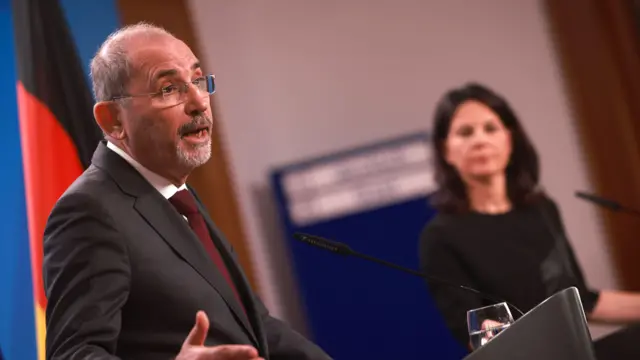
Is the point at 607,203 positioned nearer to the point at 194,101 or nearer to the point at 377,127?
the point at 194,101

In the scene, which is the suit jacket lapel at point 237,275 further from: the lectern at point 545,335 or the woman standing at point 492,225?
the woman standing at point 492,225

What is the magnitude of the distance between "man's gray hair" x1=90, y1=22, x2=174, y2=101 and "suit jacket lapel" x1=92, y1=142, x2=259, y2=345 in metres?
0.16

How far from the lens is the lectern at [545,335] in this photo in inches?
65.8

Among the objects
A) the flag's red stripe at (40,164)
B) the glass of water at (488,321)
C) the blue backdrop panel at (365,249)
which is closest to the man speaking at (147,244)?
the glass of water at (488,321)

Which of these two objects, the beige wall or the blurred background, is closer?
the blurred background

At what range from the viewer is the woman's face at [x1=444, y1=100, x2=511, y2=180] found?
3549 millimetres

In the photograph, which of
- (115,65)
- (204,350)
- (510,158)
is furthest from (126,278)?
(510,158)

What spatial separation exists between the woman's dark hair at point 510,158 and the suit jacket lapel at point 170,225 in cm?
175

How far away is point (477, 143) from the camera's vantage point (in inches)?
140

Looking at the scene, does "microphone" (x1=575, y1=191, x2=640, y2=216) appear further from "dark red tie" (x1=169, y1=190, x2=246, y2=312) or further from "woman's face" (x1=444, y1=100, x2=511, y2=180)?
"dark red tie" (x1=169, y1=190, x2=246, y2=312)

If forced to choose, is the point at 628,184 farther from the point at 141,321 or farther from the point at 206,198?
the point at 141,321

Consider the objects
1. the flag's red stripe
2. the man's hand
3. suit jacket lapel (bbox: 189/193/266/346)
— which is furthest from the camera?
the flag's red stripe

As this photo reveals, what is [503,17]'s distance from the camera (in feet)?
15.5

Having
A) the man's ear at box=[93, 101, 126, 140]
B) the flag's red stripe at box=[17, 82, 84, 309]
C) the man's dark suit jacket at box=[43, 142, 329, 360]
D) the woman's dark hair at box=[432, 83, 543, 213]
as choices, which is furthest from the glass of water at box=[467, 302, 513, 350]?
the woman's dark hair at box=[432, 83, 543, 213]
